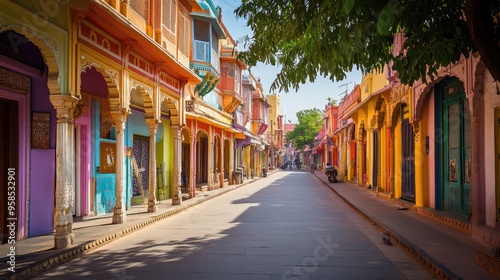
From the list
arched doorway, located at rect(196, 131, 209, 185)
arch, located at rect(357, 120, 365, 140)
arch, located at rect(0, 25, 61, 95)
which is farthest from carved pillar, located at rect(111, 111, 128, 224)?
arch, located at rect(357, 120, 365, 140)

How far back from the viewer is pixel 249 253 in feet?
25.1

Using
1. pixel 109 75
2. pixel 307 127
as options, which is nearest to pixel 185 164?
pixel 109 75

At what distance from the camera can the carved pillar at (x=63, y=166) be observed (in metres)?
7.71

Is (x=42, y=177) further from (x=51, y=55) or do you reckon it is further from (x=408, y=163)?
(x=408, y=163)

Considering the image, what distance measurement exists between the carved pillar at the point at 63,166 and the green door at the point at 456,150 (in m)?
8.57

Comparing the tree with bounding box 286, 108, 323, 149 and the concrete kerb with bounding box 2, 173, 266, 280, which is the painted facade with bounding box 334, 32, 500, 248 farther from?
the tree with bounding box 286, 108, 323, 149

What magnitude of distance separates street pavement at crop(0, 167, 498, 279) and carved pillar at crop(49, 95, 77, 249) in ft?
1.24

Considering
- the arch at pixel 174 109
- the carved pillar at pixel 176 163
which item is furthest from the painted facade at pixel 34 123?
the carved pillar at pixel 176 163

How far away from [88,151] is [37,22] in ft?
19.0

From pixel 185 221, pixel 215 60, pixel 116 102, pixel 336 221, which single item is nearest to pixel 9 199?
pixel 116 102

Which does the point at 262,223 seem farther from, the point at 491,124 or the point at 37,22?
the point at 37,22

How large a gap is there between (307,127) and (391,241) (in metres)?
70.3

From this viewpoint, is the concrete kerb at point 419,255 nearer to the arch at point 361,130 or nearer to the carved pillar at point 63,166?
the carved pillar at point 63,166

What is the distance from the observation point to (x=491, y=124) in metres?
8.47
